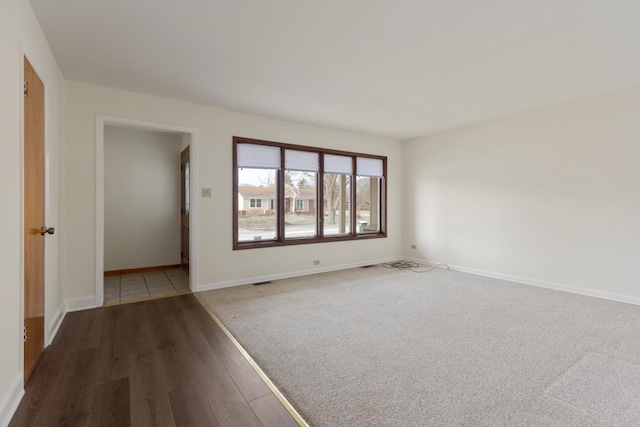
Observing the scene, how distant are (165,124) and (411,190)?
183 inches

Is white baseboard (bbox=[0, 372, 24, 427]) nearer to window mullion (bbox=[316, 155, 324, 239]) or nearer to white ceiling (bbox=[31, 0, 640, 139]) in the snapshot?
white ceiling (bbox=[31, 0, 640, 139])

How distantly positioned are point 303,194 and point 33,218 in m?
3.54

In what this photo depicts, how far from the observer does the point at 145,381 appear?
2.01 metres

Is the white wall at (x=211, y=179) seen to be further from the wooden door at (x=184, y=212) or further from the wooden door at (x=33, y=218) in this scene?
the wooden door at (x=184, y=212)

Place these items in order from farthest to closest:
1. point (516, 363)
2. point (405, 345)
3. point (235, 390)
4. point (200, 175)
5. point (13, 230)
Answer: point (200, 175) < point (405, 345) < point (516, 363) < point (235, 390) < point (13, 230)

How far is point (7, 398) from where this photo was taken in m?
1.63

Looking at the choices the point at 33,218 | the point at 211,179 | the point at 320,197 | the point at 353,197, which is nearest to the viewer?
the point at 33,218

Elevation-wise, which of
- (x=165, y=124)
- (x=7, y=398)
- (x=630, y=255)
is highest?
(x=165, y=124)

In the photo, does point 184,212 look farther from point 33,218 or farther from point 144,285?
point 33,218

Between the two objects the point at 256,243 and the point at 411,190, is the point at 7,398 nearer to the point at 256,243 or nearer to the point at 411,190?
the point at 256,243

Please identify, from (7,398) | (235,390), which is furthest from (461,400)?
(7,398)

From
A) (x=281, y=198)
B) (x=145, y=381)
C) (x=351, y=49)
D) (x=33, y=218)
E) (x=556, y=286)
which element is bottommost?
(x=145, y=381)

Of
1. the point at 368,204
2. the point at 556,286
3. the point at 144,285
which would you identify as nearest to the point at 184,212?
the point at 144,285

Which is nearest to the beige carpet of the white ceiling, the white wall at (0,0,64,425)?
the white wall at (0,0,64,425)
